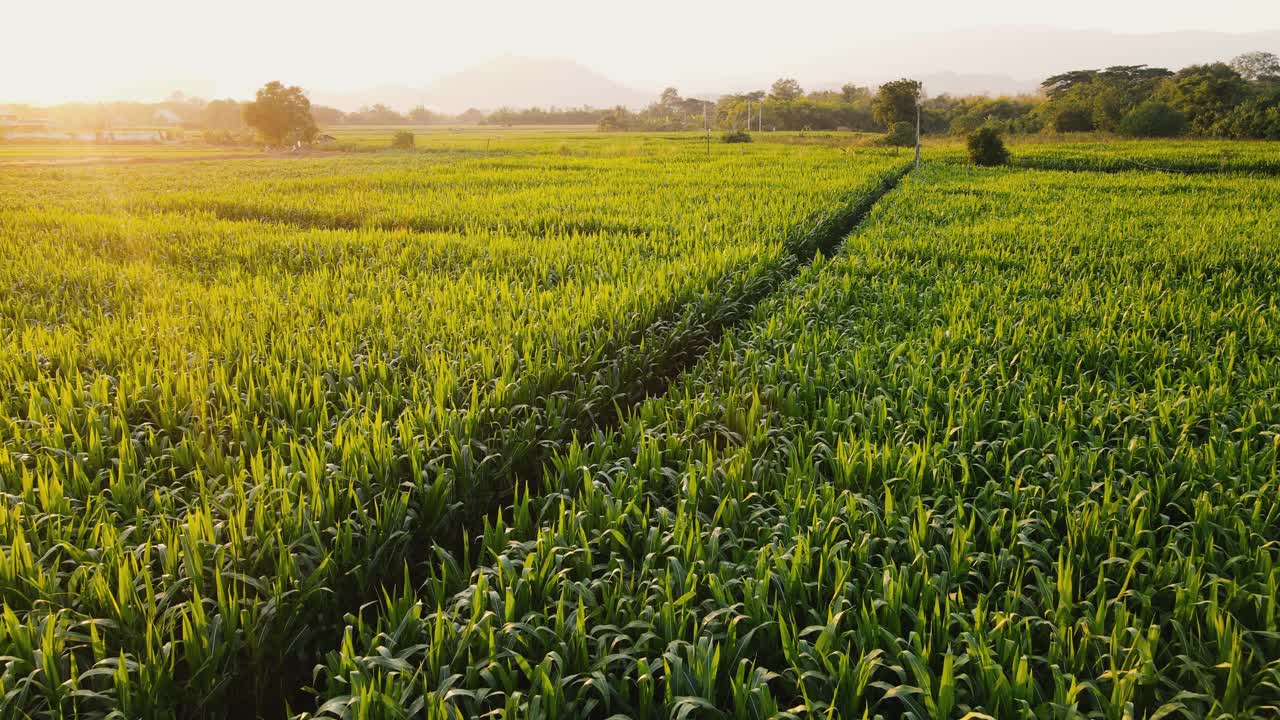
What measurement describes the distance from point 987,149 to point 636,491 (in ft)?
92.4

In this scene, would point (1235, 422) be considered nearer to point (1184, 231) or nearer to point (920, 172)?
point (1184, 231)

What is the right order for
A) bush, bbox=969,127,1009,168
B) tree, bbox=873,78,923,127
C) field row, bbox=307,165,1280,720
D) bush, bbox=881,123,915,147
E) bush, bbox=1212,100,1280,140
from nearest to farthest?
field row, bbox=307,165,1280,720 → bush, bbox=969,127,1009,168 → bush, bbox=1212,100,1280,140 → bush, bbox=881,123,915,147 → tree, bbox=873,78,923,127

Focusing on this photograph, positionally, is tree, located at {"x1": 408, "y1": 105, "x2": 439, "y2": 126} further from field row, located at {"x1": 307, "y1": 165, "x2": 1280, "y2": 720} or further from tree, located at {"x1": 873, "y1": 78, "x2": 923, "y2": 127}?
field row, located at {"x1": 307, "y1": 165, "x2": 1280, "y2": 720}

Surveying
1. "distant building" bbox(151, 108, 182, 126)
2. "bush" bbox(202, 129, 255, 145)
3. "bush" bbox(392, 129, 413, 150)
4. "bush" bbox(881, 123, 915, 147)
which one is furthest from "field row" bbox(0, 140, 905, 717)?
"distant building" bbox(151, 108, 182, 126)

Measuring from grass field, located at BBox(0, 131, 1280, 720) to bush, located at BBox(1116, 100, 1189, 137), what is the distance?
137ft

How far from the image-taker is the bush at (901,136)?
1569 inches

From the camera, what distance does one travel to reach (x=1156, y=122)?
4084 centimetres

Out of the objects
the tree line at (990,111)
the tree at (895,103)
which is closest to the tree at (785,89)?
the tree line at (990,111)

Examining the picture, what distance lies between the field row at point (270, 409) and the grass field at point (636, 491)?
2 cm

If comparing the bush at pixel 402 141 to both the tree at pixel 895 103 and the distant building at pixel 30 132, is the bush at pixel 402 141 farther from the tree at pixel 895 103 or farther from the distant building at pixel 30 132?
the distant building at pixel 30 132

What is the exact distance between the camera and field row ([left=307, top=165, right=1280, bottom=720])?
6.39 feet

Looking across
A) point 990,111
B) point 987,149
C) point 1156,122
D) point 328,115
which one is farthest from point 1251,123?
point 328,115

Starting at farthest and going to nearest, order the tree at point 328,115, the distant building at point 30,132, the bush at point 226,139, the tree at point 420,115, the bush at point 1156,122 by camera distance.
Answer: the tree at point 420,115 < the tree at point 328,115 < the distant building at point 30,132 < the bush at point 226,139 < the bush at point 1156,122

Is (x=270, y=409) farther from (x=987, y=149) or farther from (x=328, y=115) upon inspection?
(x=328, y=115)
